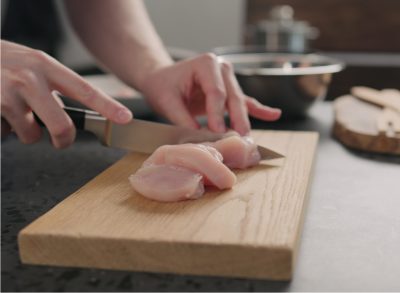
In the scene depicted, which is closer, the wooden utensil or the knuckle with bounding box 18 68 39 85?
the knuckle with bounding box 18 68 39 85

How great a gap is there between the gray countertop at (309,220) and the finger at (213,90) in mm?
235

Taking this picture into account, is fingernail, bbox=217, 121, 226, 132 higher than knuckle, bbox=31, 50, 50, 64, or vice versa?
knuckle, bbox=31, 50, 50, 64

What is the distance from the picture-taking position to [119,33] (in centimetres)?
174

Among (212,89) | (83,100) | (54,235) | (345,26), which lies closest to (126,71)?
(212,89)

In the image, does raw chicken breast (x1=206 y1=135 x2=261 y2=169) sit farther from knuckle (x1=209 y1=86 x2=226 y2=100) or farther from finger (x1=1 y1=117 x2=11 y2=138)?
finger (x1=1 y1=117 x2=11 y2=138)

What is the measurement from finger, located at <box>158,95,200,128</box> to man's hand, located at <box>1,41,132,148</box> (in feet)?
0.85

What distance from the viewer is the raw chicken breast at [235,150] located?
3.83 ft

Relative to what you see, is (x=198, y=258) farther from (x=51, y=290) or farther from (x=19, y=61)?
(x=19, y=61)

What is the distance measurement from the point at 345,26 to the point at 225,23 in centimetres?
82

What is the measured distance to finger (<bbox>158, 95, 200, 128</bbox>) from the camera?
141cm

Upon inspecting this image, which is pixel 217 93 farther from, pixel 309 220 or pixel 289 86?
pixel 309 220

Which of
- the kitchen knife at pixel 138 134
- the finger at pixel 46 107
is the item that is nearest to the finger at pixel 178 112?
the kitchen knife at pixel 138 134

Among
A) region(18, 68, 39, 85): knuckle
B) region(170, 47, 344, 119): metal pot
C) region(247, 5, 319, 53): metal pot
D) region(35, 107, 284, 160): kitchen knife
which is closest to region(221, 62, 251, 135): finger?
region(35, 107, 284, 160): kitchen knife

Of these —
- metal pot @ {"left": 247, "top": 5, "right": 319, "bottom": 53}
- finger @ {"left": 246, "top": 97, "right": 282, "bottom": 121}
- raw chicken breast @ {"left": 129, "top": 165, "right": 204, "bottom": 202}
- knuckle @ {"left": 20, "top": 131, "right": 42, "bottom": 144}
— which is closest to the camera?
raw chicken breast @ {"left": 129, "top": 165, "right": 204, "bottom": 202}
